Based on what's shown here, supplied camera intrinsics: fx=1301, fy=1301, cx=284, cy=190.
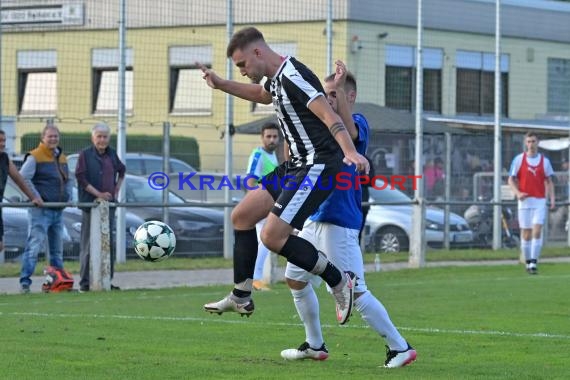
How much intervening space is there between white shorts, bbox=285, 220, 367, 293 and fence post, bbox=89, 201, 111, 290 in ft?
25.4

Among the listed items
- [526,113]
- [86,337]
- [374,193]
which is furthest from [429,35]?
[86,337]

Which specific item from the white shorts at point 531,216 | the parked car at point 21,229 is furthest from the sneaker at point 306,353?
the white shorts at point 531,216

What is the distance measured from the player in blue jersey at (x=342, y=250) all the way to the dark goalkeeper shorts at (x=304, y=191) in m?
0.26

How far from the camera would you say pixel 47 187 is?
17.1 metres

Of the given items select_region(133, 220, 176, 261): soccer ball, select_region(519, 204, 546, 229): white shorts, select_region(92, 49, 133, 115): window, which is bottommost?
select_region(133, 220, 176, 261): soccer ball

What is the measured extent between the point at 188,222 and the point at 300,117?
1274 cm

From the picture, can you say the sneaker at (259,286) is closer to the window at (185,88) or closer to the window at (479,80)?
the window at (185,88)

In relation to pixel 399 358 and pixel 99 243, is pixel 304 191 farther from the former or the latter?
pixel 99 243

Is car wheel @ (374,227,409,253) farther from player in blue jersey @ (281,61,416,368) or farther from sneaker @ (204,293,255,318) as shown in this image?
sneaker @ (204,293,255,318)

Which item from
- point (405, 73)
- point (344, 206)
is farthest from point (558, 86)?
point (344, 206)

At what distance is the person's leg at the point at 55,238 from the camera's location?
16969 mm

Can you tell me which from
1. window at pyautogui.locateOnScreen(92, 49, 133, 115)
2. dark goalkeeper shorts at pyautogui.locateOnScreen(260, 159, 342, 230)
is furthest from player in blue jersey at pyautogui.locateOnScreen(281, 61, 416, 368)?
window at pyautogui.locateOnScreen(92, 49, 133, 115)

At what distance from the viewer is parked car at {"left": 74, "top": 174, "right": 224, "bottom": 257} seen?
20.9 meters

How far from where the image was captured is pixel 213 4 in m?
22.8
